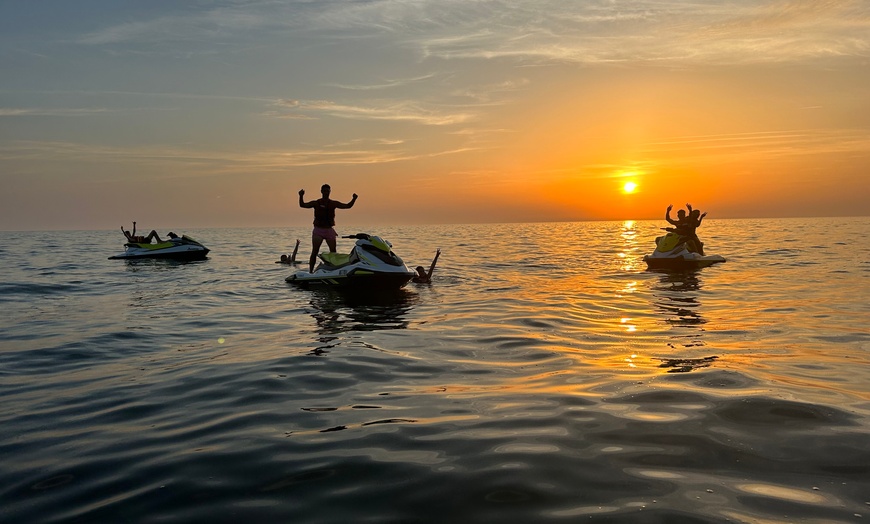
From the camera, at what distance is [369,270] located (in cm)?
1482

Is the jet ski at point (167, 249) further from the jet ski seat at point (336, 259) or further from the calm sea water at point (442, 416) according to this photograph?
the calm sea water at point (442, 416)

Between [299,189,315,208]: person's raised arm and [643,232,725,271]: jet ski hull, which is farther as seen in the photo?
[643,232,725,271]: jet ski hull

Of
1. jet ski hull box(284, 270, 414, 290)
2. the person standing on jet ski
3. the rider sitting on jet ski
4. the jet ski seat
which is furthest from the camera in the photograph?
the rider sitting on jet ski

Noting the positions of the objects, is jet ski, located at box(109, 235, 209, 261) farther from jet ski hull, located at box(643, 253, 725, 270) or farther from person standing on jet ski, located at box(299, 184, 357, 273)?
jet ski hull, located at box(643, 253, 725, 270)

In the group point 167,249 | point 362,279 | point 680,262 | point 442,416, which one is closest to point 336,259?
point 362,279

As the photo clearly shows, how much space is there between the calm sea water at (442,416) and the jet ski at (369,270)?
274 centimetres

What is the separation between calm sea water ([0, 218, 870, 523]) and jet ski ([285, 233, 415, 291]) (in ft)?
8.98

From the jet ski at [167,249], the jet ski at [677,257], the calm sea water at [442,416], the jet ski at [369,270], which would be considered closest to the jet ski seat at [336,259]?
the jet ski at [369,270]

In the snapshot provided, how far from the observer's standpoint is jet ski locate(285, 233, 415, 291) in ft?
48.7

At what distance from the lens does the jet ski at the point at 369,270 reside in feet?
48.7

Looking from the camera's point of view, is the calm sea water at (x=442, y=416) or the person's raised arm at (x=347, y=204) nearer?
the calm sea water at (x=442, y=416)

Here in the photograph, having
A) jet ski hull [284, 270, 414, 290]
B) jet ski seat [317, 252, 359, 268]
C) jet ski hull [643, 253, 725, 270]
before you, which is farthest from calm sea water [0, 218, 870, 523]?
jet ski hull [643, 253, 725, 270]

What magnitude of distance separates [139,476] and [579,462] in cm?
305

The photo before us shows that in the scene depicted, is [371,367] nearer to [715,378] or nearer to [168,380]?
[168,380]
